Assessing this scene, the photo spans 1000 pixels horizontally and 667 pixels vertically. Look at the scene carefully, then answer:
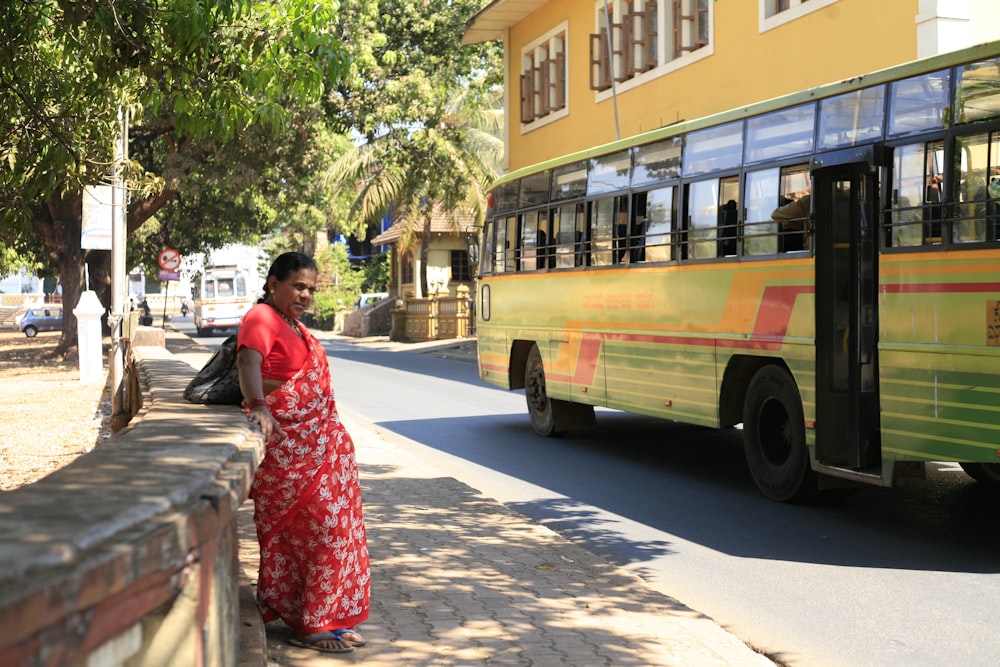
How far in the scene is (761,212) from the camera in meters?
10.6

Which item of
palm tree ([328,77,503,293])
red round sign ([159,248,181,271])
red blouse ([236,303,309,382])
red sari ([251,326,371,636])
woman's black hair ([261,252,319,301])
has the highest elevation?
palm tree ([328,77,503,293])

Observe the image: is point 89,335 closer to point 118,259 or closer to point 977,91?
point 118,259

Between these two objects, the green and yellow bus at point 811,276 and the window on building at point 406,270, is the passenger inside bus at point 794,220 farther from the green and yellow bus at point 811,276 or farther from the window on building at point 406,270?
the window on building at point 406,270

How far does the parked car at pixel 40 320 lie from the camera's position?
59844 mm

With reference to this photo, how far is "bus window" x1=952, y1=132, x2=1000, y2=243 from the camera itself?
26.4ft

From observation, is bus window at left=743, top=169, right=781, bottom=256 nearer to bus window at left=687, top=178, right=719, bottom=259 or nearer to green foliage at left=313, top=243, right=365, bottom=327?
bus window at left=687, top=178, right=719, bottom=259

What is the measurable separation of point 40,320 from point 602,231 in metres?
52.3

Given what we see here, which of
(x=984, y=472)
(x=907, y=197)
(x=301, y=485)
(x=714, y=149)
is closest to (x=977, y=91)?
(x=907, y=197)

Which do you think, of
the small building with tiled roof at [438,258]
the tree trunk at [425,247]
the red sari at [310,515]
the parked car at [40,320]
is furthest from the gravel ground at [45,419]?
the parked car at [40,320]

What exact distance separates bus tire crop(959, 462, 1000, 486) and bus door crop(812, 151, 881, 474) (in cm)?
100

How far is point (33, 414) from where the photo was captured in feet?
56.6

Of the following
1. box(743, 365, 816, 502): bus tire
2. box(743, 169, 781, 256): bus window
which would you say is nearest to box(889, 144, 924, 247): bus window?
box(743, 169, 781, 256): bus window

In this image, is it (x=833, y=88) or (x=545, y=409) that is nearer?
(x=833, y=88)

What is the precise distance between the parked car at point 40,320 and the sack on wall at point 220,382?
5728 cm
